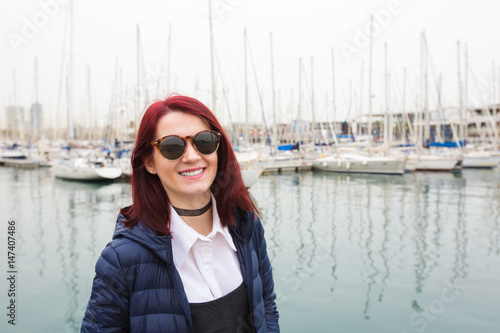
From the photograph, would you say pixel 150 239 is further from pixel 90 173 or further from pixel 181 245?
pixel 90 173

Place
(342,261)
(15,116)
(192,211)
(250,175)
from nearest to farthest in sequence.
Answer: (192,211)
(342,261)
(250,175)
(15,116)

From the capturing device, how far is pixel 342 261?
7.21 metres

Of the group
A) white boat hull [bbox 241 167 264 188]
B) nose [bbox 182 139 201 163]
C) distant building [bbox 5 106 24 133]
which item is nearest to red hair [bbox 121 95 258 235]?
nose [bbox 182 139 201 163]

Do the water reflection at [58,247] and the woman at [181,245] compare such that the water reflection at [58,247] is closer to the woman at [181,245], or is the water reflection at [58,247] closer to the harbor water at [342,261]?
the harbor water at [342,261]

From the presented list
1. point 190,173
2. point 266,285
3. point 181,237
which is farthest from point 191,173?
point 266,285

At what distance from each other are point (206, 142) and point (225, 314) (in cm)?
73

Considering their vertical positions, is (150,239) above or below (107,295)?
above

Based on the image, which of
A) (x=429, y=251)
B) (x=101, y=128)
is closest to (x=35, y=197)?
(x=429, y=251)

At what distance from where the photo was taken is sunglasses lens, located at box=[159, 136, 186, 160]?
1478 millimetres

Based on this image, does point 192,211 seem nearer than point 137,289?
No

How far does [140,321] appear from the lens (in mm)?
1391

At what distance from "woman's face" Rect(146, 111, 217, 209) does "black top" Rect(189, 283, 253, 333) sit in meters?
0.46

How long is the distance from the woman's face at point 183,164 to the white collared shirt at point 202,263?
0.44 feet

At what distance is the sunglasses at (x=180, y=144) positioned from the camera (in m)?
1.48
